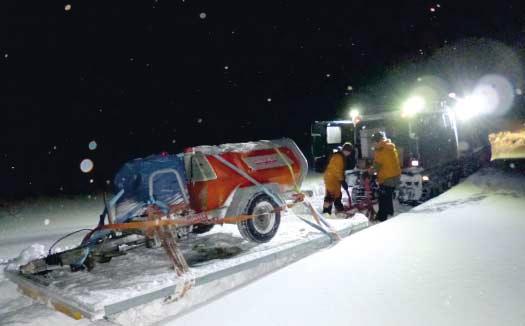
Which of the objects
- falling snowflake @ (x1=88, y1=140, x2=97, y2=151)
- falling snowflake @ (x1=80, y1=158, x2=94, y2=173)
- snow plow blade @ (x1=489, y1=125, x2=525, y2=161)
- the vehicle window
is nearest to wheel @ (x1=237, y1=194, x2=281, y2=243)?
the vehicle window

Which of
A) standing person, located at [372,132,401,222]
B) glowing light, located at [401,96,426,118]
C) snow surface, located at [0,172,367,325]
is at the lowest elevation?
snow surface, located at [0,172,367,325]

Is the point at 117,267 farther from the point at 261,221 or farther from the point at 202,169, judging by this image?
the point at 261,221

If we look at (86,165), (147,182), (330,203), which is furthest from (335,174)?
(86,165)

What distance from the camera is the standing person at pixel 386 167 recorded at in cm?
757

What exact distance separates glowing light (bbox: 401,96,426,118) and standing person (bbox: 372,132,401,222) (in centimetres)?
214

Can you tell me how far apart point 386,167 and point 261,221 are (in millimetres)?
2850

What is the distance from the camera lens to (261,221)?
6.42 metres

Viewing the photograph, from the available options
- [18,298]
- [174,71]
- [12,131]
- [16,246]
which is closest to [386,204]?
[18,298]

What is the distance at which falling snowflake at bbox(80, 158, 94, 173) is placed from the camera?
2353 centimetres

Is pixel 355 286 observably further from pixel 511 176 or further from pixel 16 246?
pixel 511 176

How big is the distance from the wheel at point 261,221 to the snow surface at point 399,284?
1.45 meters

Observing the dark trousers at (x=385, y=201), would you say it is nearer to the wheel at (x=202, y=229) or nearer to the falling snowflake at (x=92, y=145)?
the wheel at (x=202, y=229)

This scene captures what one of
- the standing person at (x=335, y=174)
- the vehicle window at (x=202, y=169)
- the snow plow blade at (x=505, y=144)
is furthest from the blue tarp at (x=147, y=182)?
the snow plow blade at (x=505, y=144)

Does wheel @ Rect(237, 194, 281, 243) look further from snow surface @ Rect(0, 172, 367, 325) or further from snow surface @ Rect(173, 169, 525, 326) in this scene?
snow surface @ Rect(173, 169, 525, 326)
